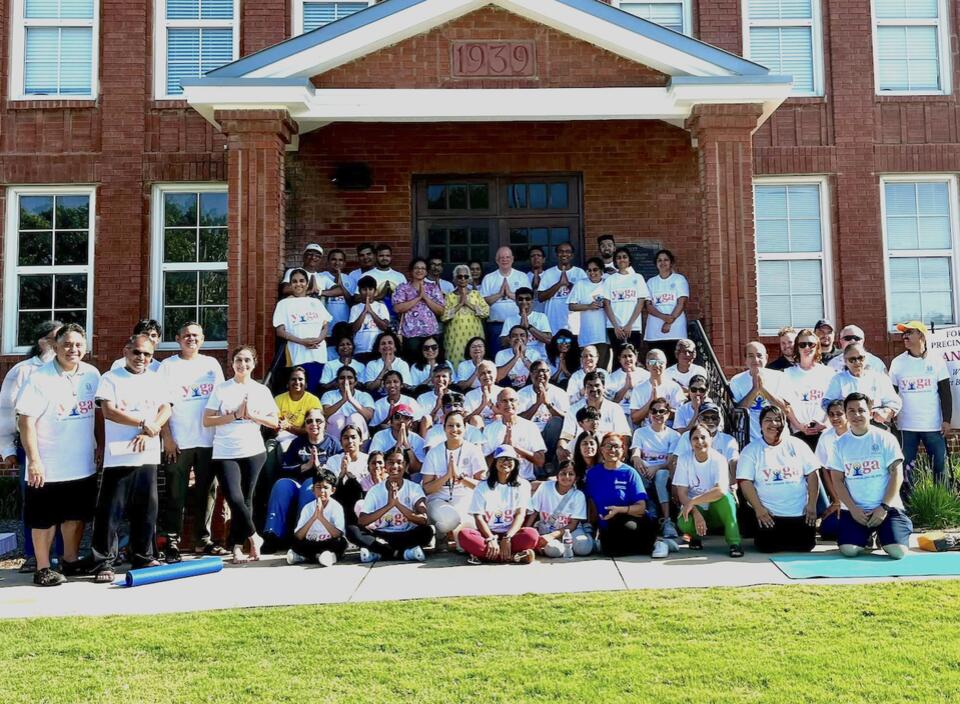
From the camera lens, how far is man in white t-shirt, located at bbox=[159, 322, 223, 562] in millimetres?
7730

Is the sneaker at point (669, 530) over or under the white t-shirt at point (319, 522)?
under

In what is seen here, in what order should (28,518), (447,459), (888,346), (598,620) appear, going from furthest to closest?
1. (888,346)
2. (447,459)
3. (28,518)
4. (598,620)

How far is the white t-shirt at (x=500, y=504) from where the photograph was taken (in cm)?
757

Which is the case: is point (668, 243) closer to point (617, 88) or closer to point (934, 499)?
point (617, 88)

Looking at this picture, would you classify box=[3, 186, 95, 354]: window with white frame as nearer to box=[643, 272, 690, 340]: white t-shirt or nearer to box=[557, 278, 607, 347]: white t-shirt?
box=[557, 278, 607, 347]: white t-shirt

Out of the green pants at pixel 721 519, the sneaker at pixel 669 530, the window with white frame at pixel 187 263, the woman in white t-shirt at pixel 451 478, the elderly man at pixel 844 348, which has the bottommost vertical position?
the sneaker at pixel 669 530

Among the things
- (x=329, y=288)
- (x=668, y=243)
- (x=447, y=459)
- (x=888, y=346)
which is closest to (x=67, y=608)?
(x=447, y=459)

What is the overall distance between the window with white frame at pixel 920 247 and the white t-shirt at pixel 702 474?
589 cm

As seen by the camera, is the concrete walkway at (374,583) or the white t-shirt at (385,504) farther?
the white t-shirt at (385,504)

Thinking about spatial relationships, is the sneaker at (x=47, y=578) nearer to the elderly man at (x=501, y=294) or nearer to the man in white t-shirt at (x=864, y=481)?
the elderly man at (x=501, y=294)

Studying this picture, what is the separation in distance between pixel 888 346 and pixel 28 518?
396 inches

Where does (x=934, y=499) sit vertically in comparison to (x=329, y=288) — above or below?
below

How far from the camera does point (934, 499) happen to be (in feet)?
28.4

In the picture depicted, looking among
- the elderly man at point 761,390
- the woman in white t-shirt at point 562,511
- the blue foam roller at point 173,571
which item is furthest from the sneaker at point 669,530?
the blue foam roller at point 173,571
